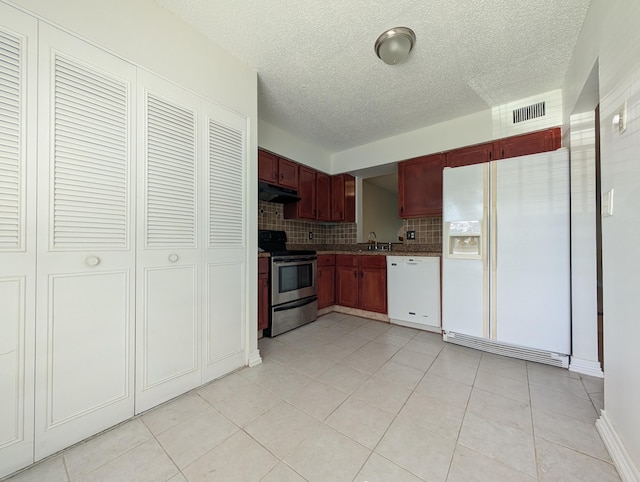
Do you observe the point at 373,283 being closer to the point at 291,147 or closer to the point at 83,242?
the point at 291,147

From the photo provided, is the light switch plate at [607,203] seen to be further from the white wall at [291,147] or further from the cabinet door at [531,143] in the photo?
the white wall at [291,147]

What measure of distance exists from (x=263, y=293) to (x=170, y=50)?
210 cm

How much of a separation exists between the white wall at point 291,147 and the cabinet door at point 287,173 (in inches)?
3.7

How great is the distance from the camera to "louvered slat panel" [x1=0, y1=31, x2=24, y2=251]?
1.06m

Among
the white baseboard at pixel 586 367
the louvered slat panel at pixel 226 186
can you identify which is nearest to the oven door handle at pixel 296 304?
the louvered slat panel at pixel 226 186

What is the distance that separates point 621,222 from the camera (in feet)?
3.63

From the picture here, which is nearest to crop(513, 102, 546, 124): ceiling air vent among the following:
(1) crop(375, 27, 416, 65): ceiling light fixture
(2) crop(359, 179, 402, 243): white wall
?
(1) crop(375, 27, 416, 65): ceiling light fixture

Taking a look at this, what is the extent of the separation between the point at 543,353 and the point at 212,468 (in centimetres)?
254

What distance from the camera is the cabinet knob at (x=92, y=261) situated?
1.27 m

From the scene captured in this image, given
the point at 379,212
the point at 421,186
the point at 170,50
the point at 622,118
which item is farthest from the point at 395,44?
the point at 379,212

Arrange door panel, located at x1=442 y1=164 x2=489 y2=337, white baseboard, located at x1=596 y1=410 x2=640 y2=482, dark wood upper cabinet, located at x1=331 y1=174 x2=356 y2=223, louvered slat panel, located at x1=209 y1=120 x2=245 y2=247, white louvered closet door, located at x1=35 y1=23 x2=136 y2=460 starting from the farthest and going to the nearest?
dark wood upper cabinet, located at x1=331 y1=174 x2=356 y2=223 → door panel, located at x1=442 y1=164 x2=489 y2=337 → louvered slat panel, located at x1=209 y1=120 x2=245 y2=247 → white louvered closet door, located at x1=35 y1=23 x2=136 y2=460 → white baseboard, located at x1=596 y1=410 x2=640 y2=482

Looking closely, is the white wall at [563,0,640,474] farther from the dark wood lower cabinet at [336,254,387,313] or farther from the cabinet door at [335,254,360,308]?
the cabinet door at [335,254,360,308]

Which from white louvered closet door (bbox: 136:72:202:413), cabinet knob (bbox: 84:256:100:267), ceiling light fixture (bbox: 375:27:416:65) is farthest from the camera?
ceiling light fixture (bbox: 375:27:416:65)

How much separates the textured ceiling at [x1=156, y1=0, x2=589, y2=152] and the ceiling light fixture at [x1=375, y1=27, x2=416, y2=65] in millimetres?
45
